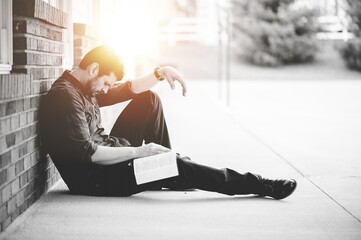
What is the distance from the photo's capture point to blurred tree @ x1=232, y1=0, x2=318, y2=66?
41.1 metres

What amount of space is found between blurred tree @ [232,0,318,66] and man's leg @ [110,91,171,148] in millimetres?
35936

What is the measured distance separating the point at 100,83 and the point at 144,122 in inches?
26.6

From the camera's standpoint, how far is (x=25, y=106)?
4.26 m

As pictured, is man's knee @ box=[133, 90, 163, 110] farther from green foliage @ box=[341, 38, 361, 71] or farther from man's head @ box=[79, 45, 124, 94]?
green foliage @ box=[341, 38, 361, 71]

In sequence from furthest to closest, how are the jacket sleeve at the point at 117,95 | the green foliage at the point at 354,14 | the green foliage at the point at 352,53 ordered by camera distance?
the green foliage at the point at 354,14, the green foliage at the point at 352,53, the jacket sleeve at the point at 117,95

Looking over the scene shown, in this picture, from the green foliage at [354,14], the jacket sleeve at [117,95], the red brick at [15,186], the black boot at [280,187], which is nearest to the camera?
the red brick at [15,186]

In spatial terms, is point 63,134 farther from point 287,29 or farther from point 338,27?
point 338,27

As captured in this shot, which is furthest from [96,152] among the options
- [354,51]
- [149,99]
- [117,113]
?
[354,51]

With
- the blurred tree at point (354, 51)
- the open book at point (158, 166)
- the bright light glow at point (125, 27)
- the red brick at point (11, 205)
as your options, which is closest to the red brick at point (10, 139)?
the red brick at point (11, 205)

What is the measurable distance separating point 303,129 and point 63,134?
22.7 feet

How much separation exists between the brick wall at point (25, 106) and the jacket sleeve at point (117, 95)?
49cm

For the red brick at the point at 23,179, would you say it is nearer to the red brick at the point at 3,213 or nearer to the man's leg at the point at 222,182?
the red brick at the point at 3,213

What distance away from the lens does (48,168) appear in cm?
510

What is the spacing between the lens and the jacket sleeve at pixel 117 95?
A: 17.6 ft
